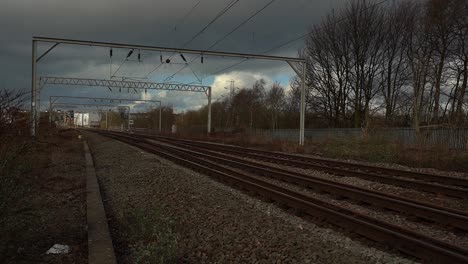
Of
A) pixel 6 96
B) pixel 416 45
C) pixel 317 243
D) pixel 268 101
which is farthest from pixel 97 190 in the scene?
pixel 268 101

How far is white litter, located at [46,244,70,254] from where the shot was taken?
727cm

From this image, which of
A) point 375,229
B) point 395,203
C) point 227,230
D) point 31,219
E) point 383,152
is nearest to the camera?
A: point 375,229

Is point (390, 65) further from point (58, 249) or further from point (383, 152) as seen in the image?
point (58, 249)

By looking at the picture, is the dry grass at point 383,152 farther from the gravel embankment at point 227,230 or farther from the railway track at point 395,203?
the gravel embankment at point 227,230

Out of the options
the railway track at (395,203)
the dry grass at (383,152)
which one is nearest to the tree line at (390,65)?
the dry grass at (383,152)

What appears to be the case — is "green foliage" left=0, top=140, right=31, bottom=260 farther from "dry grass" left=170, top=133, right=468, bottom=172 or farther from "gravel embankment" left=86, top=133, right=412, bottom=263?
"dry grass" left=170, top=133, right=468, bottom=172

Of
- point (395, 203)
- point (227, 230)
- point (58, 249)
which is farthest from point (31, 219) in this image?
point (395, 203)

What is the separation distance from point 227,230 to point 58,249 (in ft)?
9.37

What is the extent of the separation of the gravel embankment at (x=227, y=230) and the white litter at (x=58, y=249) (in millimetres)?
807

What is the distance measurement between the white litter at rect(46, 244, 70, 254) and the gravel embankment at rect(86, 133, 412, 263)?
807 mm

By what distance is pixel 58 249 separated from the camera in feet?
24.3

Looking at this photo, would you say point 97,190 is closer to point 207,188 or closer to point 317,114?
point 207,188

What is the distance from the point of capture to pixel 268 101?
80312mm

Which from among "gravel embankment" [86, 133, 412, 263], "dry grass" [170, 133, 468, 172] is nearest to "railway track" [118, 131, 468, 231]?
"gravel embankment" [86, 133, 412, 263]
